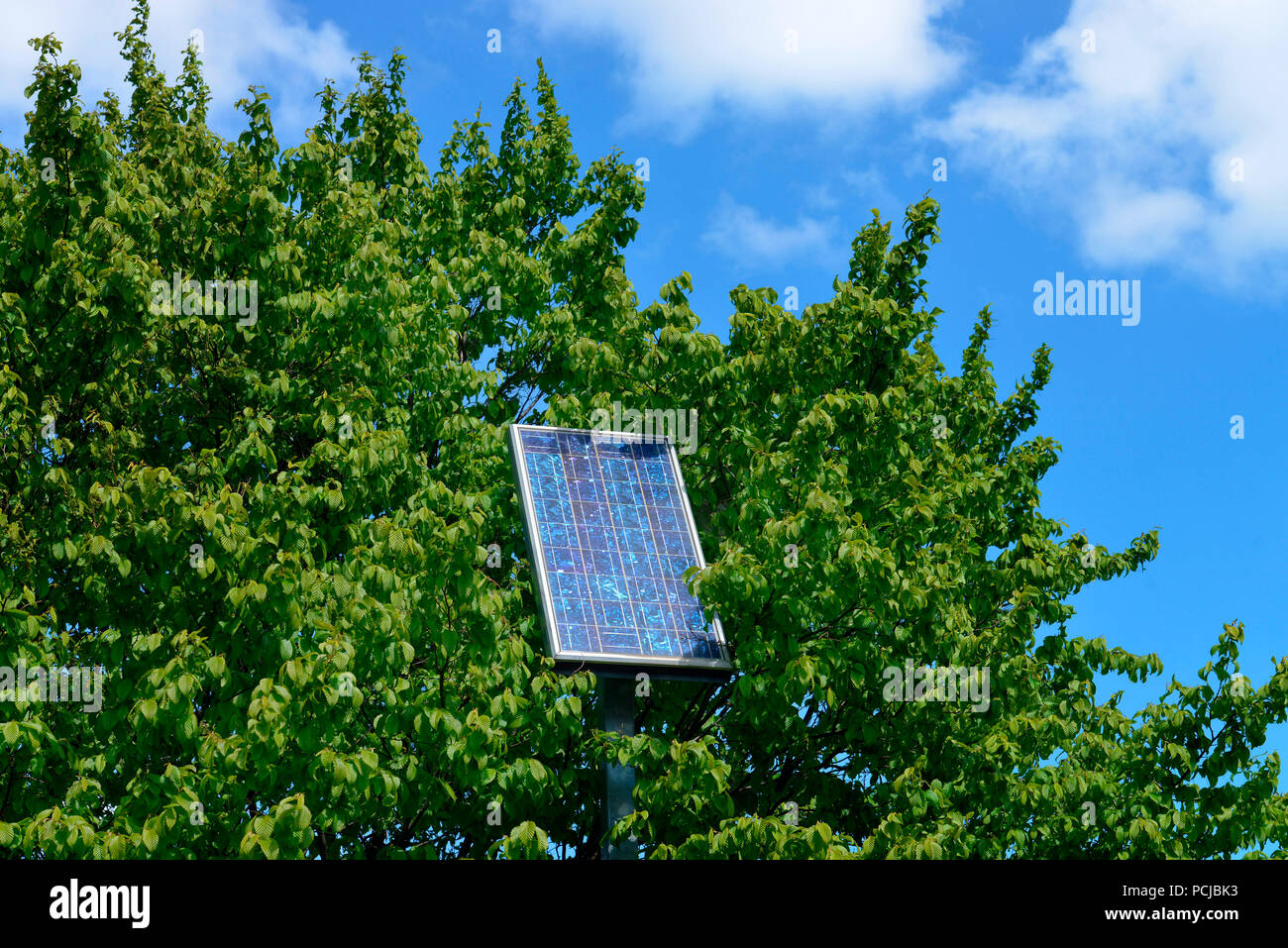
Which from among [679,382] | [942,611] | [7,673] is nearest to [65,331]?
[7,673]

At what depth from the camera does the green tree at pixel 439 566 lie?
11.0 meters

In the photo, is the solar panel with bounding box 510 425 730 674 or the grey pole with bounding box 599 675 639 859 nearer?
the grey pole with bounding box 599 675 639 859

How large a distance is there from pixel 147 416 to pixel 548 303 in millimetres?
5706

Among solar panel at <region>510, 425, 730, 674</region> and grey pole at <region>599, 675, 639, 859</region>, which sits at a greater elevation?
solar panel at <region>510, 425, 730, 674</region>

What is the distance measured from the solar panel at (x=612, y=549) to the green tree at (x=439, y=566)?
41cm

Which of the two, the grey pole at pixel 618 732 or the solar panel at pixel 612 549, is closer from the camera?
the grey pole at pixel 618 732

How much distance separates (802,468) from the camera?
1376cm

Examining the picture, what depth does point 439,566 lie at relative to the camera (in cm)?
1118

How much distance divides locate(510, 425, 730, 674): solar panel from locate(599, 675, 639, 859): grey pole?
1.44 feet

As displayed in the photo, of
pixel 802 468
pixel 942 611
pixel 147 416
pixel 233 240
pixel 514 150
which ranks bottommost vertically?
pixel 942 611

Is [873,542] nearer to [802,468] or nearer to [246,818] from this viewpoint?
[802,468]

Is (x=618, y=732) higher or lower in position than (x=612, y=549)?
lower

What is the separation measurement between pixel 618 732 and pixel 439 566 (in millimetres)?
2097

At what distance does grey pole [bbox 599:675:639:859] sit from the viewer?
11.1 m
